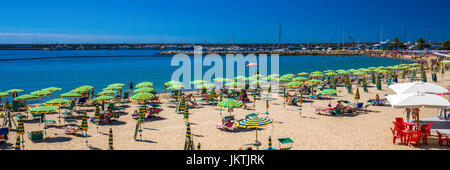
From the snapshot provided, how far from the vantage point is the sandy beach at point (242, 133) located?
33.8ft

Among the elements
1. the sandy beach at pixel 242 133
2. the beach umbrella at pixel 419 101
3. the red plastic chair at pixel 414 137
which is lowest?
the sandy beach at pixel 242 133

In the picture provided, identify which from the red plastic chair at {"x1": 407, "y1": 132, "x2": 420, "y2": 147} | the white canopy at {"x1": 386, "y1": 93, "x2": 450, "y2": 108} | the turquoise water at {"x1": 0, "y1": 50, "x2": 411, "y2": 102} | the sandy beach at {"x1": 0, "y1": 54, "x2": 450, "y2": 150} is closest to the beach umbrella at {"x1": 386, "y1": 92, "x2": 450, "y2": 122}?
the white canopy at {"x1": 386, "y1": 93, "x2": 450, "y2": 108}

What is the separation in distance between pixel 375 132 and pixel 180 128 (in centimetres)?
765

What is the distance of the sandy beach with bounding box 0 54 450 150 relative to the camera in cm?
1030

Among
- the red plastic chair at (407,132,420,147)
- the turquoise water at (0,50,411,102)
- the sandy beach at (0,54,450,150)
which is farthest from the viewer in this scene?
the turquoise water at (0,50,411,102)

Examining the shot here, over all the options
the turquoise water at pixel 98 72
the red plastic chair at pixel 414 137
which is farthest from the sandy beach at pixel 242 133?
the turquoise water at pixel 98 72

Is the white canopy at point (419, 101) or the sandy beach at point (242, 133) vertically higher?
the white canopy at point (419, 101)

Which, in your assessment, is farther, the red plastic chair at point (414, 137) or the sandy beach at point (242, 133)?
the sandy beach at point (242, 133)

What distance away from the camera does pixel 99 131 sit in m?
12.6

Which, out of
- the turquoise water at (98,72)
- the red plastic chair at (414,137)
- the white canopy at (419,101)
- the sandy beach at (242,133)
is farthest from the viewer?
the turquoise water at (98,72)

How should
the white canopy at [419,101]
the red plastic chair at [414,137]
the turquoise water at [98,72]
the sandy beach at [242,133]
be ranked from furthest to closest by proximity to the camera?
the turquoise water at [98,72] → the sandy beach at [242,133] → the white canopy at [419,101] → the red plastic chair at [414,137]

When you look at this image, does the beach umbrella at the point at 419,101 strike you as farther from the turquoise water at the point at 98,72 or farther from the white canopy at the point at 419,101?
the turquoise water at the point at 98,72

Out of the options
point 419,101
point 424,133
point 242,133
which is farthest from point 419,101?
point 242,133

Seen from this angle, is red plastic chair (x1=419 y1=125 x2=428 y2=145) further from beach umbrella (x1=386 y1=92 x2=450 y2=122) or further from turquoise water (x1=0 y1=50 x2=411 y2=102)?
turquoise water (x1=0 y1=50 x2=411 y2=102)
